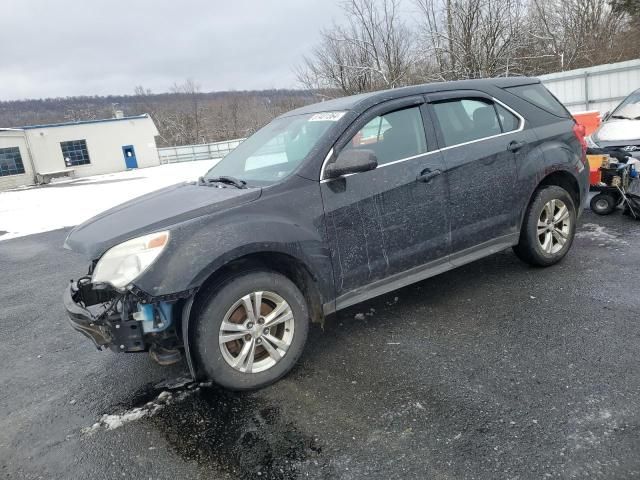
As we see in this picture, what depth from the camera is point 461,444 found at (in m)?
2.40

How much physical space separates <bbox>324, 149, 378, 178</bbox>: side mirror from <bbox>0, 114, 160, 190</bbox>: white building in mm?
36491

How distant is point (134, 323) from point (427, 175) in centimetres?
235

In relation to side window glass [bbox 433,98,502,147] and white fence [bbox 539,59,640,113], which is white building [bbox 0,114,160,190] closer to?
white fence [bbox 539,59,640,113]

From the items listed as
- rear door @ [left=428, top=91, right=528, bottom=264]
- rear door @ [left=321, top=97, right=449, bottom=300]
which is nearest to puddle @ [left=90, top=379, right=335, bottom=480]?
rear door @ [left=321, top=97, right=449, bottom=300]

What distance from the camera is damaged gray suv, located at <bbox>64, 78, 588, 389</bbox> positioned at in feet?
9.38

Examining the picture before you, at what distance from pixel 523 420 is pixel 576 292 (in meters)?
2.02

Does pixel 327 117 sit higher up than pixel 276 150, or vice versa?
pixel 327 117

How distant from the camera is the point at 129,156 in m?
39.1

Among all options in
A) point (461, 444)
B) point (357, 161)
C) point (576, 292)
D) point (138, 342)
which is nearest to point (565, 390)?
point (461, 444)

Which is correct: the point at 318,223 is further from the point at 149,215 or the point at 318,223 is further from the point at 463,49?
the point at 463,49

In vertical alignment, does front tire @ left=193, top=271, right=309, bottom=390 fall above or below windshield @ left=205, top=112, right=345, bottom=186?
below

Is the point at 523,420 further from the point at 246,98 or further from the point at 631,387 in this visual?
the point at 246,98

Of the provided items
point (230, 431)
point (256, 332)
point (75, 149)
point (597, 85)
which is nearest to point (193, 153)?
point (75, 149)

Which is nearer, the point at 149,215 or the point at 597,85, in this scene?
the point at 149,215
